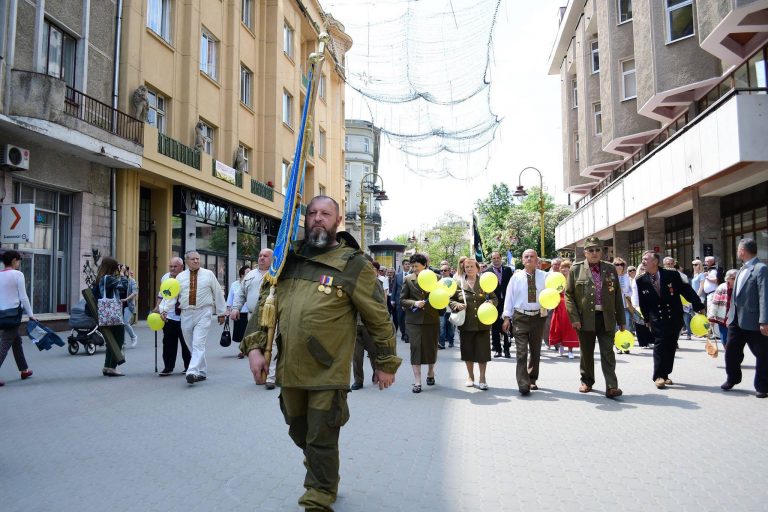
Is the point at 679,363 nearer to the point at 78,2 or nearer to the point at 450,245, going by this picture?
the point at 78,2

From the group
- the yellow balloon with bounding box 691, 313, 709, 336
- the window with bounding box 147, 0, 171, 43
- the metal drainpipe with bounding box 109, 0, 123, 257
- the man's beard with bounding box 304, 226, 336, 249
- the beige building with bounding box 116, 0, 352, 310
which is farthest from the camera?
the window with bounding box 147, 0, 171, 43

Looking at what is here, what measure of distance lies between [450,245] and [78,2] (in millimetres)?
65715

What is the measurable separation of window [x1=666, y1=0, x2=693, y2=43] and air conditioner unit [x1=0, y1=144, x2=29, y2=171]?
19.4 m

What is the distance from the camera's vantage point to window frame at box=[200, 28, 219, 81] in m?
22.6

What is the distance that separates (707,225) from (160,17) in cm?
1988

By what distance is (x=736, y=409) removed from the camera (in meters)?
6.71

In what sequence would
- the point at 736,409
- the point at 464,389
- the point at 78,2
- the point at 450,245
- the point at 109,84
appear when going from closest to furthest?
1. the point at 736,409
2. the point at 464,389
3. the point at 78,2
4. the point at 109,84
5. the point at 450,245

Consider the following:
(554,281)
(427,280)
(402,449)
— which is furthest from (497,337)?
(402,449)

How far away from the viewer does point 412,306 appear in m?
8.39

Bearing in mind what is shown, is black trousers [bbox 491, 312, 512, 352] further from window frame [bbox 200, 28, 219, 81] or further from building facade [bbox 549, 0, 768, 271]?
window frame [bbox 200, 28, 219, 81]

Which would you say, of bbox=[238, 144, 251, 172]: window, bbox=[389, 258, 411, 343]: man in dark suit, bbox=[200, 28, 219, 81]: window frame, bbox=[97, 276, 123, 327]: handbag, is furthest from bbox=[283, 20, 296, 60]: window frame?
bbox=[97, 276, 123, 327]: handbag

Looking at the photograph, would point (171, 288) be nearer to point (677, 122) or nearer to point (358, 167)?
point (677, 122)

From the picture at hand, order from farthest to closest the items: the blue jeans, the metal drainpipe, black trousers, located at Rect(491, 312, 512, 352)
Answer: the metal drainpipe → the blue jeans → black trousers, located at Rect(491, 312, 512, 352)

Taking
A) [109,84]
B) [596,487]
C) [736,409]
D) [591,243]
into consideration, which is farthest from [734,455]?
[109,84]
